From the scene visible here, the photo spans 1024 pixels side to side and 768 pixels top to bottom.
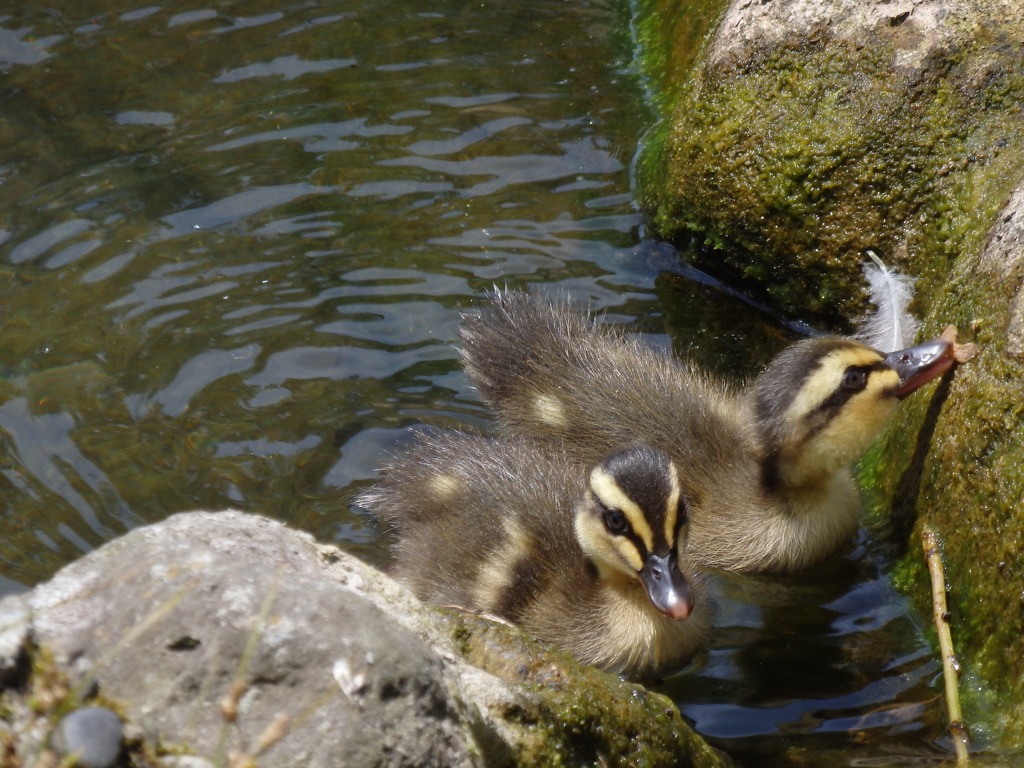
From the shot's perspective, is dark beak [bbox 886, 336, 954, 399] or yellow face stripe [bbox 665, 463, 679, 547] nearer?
yellow face stripe [bbox 665, 463, 679, 547]

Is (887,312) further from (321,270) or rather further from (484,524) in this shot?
(321,270)

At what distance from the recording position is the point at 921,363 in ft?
13.4

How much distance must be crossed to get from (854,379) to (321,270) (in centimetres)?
296

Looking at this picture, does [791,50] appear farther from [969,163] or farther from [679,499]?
[679,499]

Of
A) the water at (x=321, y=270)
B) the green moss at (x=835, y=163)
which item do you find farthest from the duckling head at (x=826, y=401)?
the green moss at (x=835, y=163)

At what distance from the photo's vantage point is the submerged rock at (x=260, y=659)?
2195 mm

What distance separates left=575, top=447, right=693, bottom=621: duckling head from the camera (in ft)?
12.4

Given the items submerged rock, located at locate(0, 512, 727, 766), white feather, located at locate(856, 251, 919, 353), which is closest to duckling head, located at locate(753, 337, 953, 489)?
white feather, located at locate(856, 251, 919, 353)

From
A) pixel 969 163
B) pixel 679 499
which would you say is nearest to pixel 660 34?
pixel 969 163

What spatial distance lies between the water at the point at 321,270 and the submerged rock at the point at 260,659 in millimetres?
1509

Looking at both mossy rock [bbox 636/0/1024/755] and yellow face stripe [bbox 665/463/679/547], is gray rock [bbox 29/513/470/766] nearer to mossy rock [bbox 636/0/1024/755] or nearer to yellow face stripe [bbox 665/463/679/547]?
yellow face stripe [bbox 665/463/679/547]

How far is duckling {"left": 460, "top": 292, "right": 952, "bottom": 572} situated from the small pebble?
2.96m

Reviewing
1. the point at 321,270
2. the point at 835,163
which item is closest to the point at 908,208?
the point at 835,163

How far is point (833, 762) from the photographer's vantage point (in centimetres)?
343
